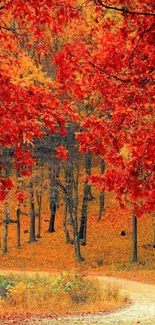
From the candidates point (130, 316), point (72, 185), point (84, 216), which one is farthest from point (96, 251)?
point (130, 316)

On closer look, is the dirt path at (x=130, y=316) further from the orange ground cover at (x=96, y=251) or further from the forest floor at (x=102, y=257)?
the orange ground cover at (x=96, y=251)

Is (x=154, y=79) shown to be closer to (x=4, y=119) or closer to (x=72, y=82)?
(x=72, y=82)

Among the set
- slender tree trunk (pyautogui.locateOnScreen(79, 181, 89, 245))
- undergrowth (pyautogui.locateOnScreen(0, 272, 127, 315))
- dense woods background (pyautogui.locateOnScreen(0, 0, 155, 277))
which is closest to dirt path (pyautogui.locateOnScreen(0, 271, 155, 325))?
undergrowth (pyautogui.locateOnScreen(0, 272, 127, 315))

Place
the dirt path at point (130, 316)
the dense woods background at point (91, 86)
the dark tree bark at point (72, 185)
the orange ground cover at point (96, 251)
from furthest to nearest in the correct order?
the dark tree bark at point (72, 185) < the orange ground cover at point (96, 251) < the dirt path at point (130, 316) < the dense woods background at point (91, 86)

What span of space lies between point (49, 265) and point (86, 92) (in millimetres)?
26001

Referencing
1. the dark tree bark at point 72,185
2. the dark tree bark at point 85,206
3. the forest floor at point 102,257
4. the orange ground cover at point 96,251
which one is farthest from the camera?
the dark tree bark at point 85,206

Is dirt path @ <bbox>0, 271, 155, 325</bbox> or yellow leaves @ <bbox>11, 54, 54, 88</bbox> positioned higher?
yellow leaves @ <bbox>11, 54, 54, 88</bbox>

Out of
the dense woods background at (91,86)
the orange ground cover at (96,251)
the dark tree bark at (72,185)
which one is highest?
the dense woods background at (91,86)

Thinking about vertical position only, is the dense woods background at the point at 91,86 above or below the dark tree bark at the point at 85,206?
above

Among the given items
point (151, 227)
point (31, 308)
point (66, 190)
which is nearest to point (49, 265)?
point (66, 190)

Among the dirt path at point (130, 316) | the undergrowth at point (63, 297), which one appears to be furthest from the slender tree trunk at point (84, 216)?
the undergrowth at point (63, 297)

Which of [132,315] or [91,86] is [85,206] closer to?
[132,315]

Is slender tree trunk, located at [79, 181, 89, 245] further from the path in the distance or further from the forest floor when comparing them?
the path in the distance

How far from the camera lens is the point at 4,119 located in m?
10.1
